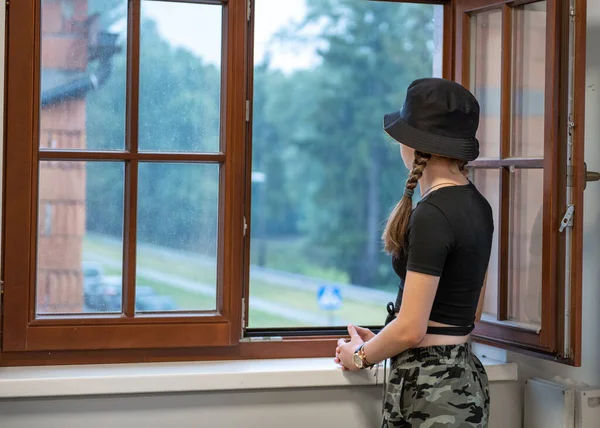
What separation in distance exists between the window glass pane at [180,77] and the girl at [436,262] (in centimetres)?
69

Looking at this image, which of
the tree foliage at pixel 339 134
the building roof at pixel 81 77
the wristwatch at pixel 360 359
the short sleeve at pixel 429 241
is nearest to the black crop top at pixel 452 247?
the short sleeve at pixel 429 241

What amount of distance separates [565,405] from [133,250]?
1.40 meters

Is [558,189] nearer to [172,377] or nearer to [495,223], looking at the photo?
[495,223]

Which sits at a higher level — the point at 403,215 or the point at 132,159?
the point at 132,159

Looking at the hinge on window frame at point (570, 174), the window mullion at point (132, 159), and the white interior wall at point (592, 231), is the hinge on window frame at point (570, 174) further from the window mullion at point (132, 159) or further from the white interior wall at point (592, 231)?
the window mullion at point (132, 159)

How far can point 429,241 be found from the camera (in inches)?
73.5

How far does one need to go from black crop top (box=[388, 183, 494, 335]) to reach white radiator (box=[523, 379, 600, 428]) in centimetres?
59

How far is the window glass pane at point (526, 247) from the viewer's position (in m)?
2.35

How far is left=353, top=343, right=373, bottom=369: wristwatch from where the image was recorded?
2.15 metres

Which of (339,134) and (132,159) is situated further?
(339,134)

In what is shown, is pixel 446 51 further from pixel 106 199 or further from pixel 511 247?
pixel 106 199

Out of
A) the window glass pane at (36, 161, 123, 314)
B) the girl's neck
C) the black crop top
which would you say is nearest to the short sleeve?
the black crop top

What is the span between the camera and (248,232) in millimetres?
2504

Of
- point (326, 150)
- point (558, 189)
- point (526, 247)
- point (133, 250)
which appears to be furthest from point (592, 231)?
point (326, 150)
